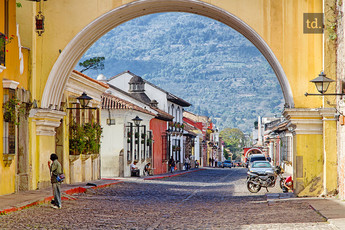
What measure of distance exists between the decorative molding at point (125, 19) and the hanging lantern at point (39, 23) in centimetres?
90

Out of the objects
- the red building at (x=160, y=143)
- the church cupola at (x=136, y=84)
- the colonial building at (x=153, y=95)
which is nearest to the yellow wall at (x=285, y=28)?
the red building at (x=160, y=143)

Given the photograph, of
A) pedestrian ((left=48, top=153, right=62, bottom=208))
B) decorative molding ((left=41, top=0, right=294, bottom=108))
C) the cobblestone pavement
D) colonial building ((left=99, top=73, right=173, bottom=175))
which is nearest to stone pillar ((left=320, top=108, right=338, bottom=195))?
decorative molding ((left=41, top=0, right=294, bottom=108))

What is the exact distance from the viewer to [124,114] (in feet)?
110

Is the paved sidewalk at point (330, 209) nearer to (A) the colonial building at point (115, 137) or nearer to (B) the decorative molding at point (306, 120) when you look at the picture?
(B) the decorative molding at point (306, 120)

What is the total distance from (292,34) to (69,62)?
6488mm

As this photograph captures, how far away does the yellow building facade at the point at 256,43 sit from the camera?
17.0 meters

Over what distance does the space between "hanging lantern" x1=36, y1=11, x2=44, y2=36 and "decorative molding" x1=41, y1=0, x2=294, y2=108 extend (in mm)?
897

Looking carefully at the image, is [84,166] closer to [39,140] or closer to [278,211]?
[39,140]

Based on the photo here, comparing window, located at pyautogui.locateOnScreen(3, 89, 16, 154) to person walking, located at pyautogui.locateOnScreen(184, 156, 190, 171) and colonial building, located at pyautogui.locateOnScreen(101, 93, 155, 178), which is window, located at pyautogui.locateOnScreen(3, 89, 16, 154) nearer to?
colonial building, located at pyautogui.locateOnScreen(101, 93, 155, 178)

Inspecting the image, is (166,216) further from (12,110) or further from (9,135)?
(12,110)

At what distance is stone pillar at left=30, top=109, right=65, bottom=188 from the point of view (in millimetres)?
18453

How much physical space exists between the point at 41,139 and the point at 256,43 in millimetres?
6843

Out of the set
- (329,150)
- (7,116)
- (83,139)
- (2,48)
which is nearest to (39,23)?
(2,48)

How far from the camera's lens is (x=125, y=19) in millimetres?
18734
